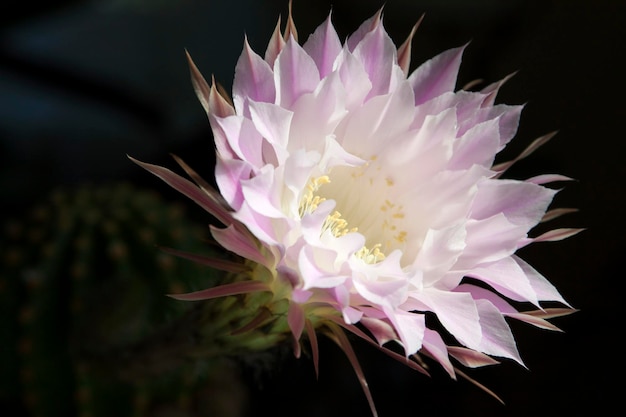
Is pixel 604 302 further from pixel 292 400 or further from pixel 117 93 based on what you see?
pixel 117 93

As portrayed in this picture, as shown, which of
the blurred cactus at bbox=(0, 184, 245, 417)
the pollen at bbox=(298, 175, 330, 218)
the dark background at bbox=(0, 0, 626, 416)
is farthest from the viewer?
the dark background at bbox=(0, 0, 626, 416)

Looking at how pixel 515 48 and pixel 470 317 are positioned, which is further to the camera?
pixel 515 48

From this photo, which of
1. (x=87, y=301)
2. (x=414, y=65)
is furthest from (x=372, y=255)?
(x=414, y=65)

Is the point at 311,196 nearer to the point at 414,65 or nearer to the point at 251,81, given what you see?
the point at 251,81

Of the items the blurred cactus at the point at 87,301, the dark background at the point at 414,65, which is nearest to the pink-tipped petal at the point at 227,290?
the blurred cactus at the point at 87,301

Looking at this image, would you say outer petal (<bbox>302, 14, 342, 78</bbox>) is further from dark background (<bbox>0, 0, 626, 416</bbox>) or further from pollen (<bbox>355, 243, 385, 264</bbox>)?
dark background (<bbox>0, 0, 626, 416</bbox>)

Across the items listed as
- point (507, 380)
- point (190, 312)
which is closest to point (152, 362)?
point (190, 312)

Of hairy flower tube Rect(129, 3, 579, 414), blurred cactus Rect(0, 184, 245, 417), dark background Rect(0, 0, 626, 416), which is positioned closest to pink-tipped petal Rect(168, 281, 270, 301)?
hairy flower tube Rect(129, 3, 579, 414)
